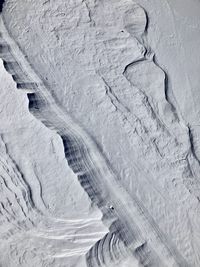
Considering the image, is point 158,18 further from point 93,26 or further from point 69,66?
point 69,66

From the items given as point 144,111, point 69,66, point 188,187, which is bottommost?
point 188,187

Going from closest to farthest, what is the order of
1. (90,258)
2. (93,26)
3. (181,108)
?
1. (90,258)
2. (181,108)
3. (93,26)

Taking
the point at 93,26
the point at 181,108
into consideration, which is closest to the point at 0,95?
the point at 93,26

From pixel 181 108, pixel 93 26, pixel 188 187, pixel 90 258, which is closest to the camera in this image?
pixel 90 258

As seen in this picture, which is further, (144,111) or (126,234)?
(144,111)

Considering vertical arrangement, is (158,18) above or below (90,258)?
above

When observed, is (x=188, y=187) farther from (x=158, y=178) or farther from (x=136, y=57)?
(x=136, y=57)
